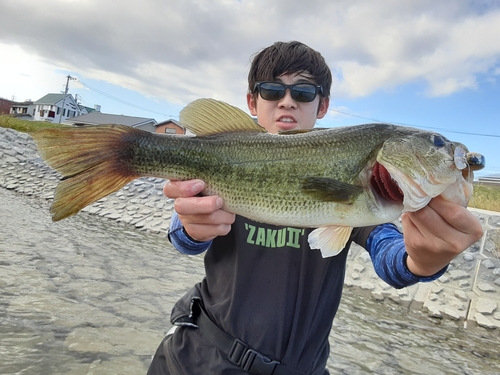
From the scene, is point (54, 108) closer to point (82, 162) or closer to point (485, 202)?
point (485, 202)

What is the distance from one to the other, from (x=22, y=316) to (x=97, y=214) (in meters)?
9.12

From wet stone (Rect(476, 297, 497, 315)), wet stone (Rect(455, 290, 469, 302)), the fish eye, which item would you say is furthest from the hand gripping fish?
wet stone (Rect(455, 290, 469, 302))

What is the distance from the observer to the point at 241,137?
2.23 metres

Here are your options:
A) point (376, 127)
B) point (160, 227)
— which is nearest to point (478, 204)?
point (160, 227)

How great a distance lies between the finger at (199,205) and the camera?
2037mm

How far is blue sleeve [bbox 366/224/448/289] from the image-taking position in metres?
2.19

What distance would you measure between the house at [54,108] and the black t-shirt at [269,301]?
242 feet

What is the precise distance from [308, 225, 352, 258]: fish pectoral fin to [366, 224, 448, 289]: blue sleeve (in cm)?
43

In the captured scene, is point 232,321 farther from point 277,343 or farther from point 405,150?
point 405,150

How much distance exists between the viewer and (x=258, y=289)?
2426mm

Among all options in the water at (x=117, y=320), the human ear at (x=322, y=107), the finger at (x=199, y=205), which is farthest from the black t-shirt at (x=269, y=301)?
the water at (x=117, y=320)

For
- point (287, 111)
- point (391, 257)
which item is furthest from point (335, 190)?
point (287, 111)

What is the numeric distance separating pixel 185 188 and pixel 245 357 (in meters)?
1.12

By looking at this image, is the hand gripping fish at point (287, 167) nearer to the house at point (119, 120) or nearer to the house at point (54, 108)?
the house at point (119, 120)
